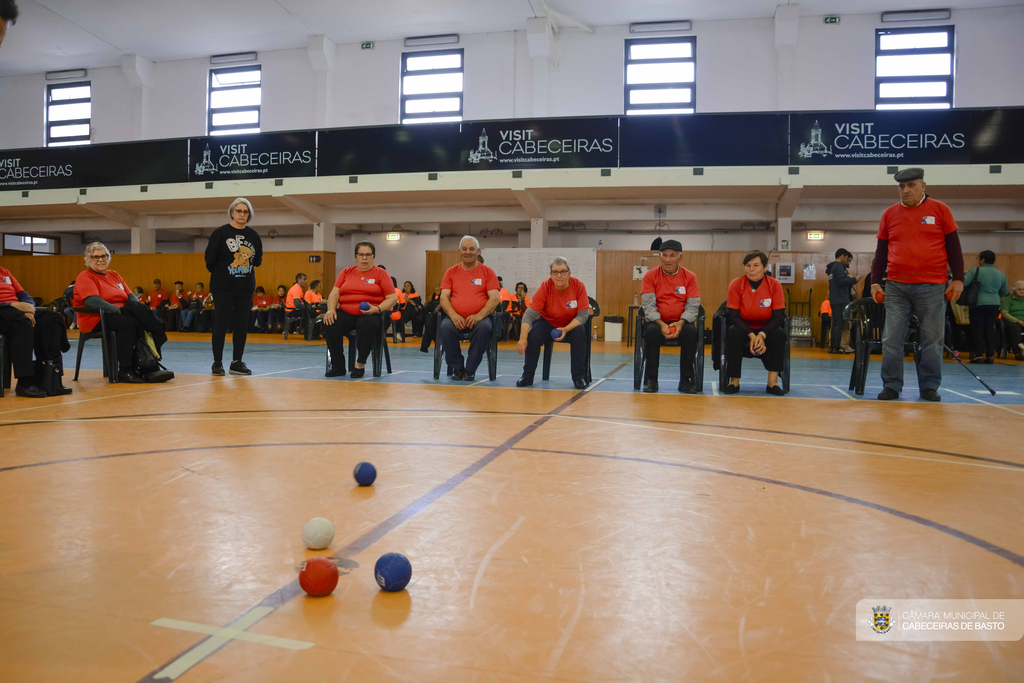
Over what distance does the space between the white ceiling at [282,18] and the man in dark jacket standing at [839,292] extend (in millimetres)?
6723

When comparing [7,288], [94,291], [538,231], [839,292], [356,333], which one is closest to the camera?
[7,288]

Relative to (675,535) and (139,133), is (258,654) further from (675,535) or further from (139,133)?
(139,133)

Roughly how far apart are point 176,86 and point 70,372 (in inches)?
544

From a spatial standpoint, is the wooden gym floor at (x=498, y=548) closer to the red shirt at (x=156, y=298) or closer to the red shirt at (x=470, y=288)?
the red shirt at (x=470, y=288)

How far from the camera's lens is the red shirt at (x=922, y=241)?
438 centimetres

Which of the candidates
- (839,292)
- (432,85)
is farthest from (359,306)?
(432,85)

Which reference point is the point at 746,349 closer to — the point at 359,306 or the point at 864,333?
the point at 864,333

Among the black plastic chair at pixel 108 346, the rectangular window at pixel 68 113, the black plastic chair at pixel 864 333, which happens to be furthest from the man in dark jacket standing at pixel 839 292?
the rectangular window at pixel 68 113

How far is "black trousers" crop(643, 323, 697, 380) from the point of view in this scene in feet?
16.4

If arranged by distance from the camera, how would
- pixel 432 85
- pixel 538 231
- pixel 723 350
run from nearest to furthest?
pixel 723 350 < pixel 538 231 < pixel 432 85

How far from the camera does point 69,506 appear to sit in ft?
6.04

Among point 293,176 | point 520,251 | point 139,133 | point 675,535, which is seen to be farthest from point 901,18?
point 139,133

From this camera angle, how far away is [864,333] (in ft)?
16.3

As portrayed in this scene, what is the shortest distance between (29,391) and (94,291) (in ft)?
3.14
